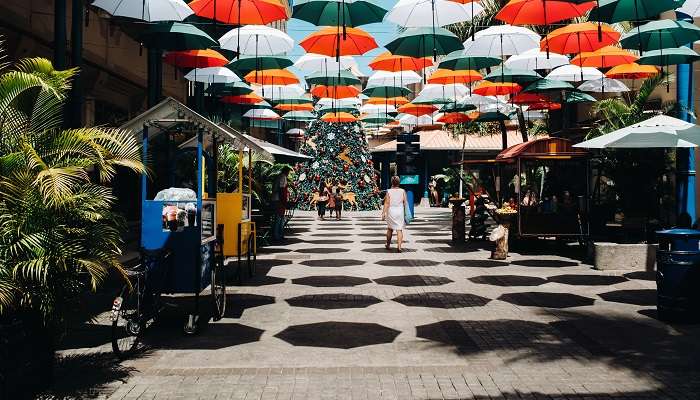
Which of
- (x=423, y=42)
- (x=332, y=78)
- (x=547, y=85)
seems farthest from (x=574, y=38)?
(x=332, y=78)

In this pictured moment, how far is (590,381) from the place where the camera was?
17.6ft

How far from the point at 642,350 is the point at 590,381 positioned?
1383 mm

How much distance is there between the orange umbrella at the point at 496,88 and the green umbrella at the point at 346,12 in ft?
28.5

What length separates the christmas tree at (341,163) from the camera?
1451 inches

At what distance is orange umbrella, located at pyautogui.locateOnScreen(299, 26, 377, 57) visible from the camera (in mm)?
14516

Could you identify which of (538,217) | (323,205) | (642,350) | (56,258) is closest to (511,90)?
(538,217)

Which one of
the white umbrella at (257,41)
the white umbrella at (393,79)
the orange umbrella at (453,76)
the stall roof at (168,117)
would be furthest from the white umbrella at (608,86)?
the stall roof at (168,117)

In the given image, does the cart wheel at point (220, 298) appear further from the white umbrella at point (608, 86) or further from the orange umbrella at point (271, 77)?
the white umbrella at point (608, 86)

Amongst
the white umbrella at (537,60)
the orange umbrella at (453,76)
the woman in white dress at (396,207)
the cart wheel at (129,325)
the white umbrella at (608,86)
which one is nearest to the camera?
the cart wheel at (129,325)

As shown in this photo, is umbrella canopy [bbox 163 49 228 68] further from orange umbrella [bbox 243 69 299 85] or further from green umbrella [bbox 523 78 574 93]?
green umbrella [bbox 523 78 574 93]

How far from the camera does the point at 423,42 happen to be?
581 inches

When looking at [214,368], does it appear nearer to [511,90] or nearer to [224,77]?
[224,77]

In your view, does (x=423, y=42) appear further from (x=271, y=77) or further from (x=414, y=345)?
(x=414, y=345)

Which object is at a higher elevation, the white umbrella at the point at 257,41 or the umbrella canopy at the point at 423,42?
the white umbrella at the point at 257,41
